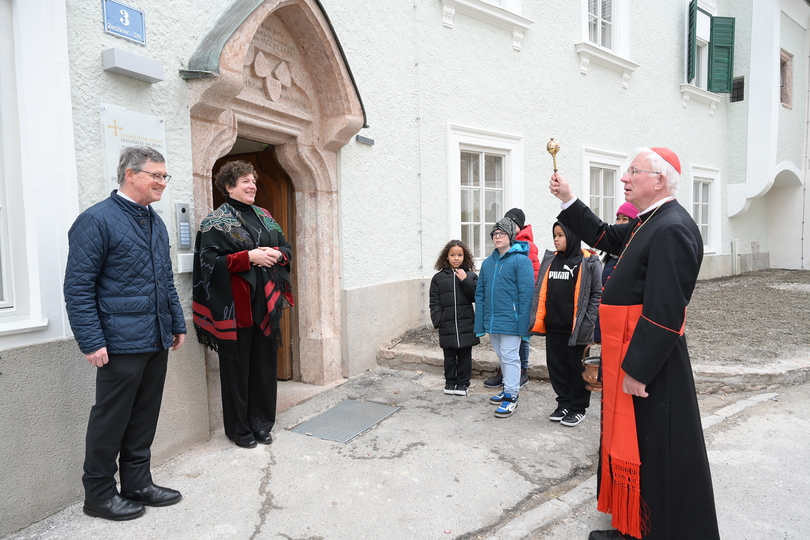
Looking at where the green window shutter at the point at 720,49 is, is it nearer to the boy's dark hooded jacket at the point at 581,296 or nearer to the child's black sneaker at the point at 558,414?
the boy's dark hooded jacket at the point at 581,296

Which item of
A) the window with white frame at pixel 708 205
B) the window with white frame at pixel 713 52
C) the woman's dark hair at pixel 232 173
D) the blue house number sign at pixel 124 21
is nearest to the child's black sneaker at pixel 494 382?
the woman's dark hair at pixel 232 173

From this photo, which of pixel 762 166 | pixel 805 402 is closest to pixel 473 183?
pixel 805 402

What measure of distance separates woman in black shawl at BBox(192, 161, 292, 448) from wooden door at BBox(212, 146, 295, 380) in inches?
56.3

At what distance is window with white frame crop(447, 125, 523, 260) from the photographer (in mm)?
6812

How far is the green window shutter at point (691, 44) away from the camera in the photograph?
11062 millimetres

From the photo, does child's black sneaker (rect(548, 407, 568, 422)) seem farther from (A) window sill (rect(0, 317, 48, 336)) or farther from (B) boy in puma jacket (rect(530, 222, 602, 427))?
(A) window sill (rect(0, 317, 48, 336))

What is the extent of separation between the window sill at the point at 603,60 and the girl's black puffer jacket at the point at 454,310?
5.44 meters

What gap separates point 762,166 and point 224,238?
1367cm

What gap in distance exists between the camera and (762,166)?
13.0 meters

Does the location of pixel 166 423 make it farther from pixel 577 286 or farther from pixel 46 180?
pixel 577 286

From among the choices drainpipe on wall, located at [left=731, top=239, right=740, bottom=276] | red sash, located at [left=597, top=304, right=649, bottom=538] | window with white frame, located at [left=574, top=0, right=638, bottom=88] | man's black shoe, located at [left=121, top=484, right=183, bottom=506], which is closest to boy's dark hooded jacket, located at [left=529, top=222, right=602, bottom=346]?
red sash, located at [left=597, top=304, right=649, bottom=538]

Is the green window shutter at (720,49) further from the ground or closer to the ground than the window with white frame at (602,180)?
further from the ground

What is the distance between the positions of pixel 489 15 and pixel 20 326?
6.28 meters

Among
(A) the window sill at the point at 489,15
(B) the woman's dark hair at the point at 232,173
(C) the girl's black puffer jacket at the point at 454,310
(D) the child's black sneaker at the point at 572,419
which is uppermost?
(A) the window sill at the point at 489,15
